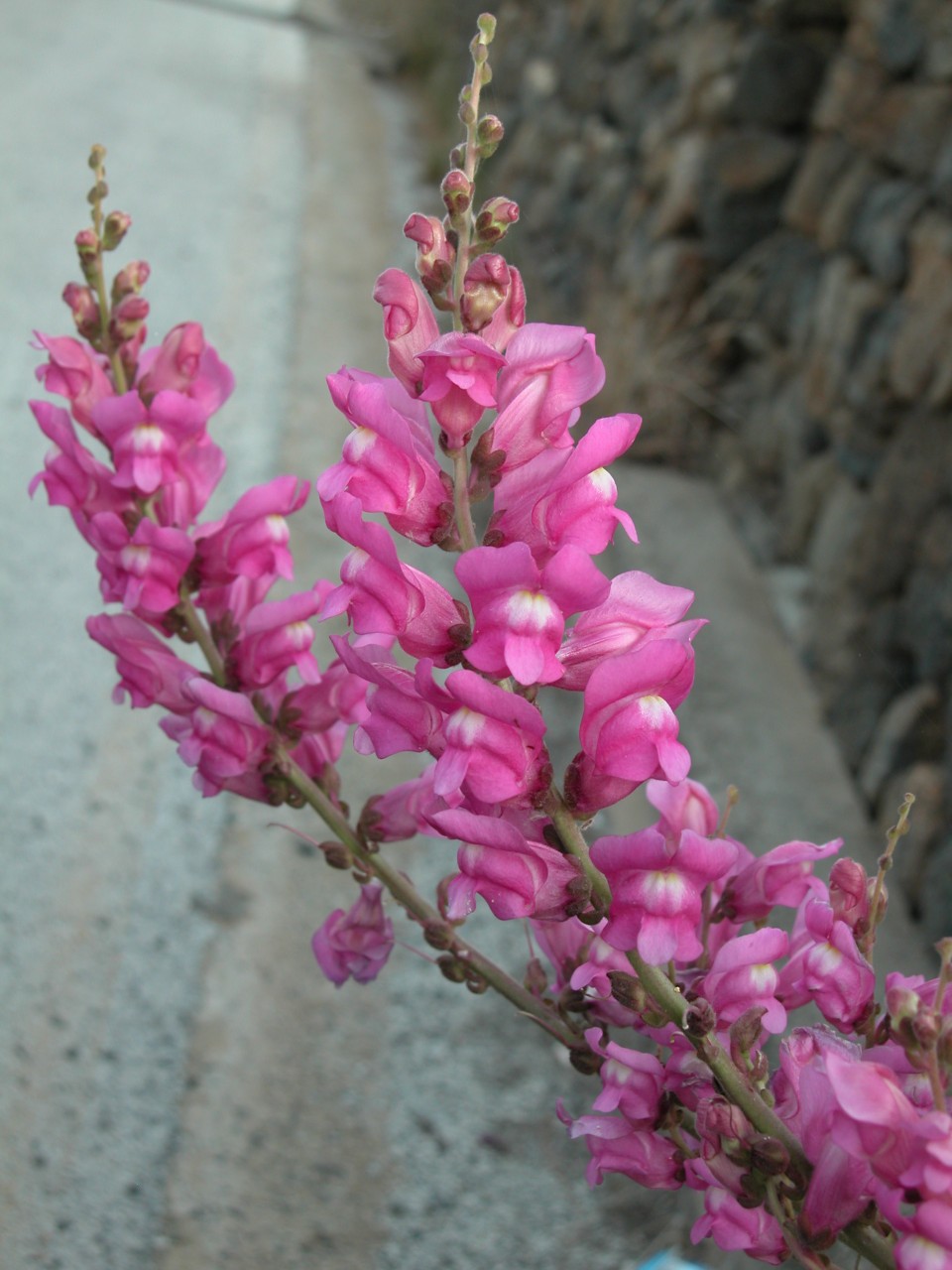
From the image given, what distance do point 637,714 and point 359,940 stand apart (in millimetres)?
272

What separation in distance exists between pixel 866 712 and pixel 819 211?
3.44 feet

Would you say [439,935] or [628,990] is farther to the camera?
[439,935]

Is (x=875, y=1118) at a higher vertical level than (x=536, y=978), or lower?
higher

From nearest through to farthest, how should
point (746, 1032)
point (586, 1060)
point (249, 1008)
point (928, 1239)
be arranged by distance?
point (928, 1239) < point (746, 1032) < point (586, 1060) < point (249, 1008)

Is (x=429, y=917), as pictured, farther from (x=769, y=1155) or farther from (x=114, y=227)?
(x=114, y=227)

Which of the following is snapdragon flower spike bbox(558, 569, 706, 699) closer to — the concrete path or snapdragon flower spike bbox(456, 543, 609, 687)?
snapdragon flower spike bbox(456, 543, 609, 687)

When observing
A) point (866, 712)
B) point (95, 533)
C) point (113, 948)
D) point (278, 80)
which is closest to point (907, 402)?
point (866, 712)

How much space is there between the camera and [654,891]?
62 cm

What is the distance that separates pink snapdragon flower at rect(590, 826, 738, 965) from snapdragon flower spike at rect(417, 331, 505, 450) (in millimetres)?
203

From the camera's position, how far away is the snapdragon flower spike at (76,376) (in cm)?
85

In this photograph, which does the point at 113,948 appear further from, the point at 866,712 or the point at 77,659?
the point at 866,712

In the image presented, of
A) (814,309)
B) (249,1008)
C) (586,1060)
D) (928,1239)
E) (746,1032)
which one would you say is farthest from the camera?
(814,309)

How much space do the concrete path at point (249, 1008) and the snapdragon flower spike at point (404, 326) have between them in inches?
53.7

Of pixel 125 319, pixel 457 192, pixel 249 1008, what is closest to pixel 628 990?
pixel 457 192
